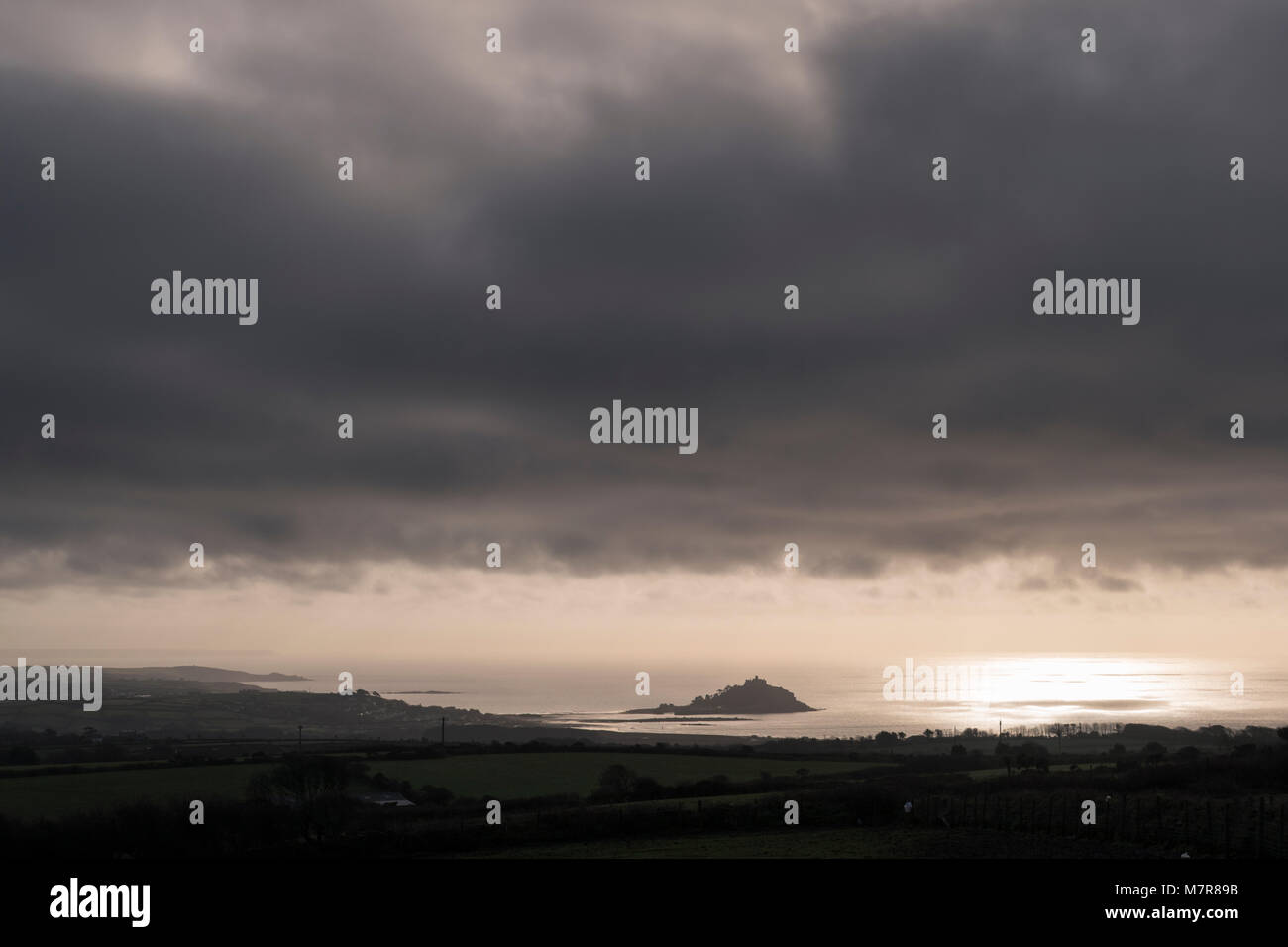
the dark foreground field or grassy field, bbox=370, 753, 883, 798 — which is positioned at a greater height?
the dark foreground field

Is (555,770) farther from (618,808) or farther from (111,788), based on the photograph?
(111,788)

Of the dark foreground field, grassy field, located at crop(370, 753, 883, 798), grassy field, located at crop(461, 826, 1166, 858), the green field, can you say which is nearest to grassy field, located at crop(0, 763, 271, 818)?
the green field

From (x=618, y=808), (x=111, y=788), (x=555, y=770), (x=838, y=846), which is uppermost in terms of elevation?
(x=838, y=846)

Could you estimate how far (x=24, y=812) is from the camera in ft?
323

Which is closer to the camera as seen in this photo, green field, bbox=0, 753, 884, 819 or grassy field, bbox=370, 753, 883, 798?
green field, bbox=0, 753, 884, 819

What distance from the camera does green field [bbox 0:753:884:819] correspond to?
349ft

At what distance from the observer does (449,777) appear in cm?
13375

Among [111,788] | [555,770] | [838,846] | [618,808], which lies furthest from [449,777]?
[838,846]

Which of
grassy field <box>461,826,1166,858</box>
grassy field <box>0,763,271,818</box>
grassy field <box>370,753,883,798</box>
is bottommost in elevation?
grassy field <box>370,753,883,798</box>

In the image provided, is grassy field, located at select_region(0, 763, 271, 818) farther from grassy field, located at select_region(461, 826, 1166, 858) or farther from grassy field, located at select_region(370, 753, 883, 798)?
grassy field, located at select_region(461, 826, 1166, 858)

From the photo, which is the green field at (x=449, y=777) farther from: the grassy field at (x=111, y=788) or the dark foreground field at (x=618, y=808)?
the dark foreground field at (x=618, y=808)
